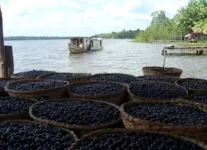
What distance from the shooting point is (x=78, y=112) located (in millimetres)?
3096

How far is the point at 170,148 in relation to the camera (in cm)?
224

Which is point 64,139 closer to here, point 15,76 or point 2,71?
point 15,76

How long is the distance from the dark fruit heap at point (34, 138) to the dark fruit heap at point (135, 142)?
189mm

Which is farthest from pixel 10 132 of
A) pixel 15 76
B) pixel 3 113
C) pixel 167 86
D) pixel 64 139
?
pixel 15 76

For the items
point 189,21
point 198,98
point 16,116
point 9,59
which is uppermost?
point 189,21

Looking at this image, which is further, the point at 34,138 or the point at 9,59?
the point at 9,59

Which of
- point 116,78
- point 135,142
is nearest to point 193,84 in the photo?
point 116,78

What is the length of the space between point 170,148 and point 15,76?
147 inches

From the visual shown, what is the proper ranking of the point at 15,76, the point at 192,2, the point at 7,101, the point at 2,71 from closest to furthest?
the point at 7,101 < the point at 15,76 < the point at 2,71 < the point at 192,2

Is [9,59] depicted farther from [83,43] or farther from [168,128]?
[83,43]

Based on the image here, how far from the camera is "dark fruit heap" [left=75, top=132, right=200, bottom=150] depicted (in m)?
2.26

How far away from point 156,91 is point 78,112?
124 cm

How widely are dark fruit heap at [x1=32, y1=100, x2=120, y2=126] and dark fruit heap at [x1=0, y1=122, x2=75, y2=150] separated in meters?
0.26

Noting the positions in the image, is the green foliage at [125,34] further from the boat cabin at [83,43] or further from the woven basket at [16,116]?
→ the woven basket at [16,116]
